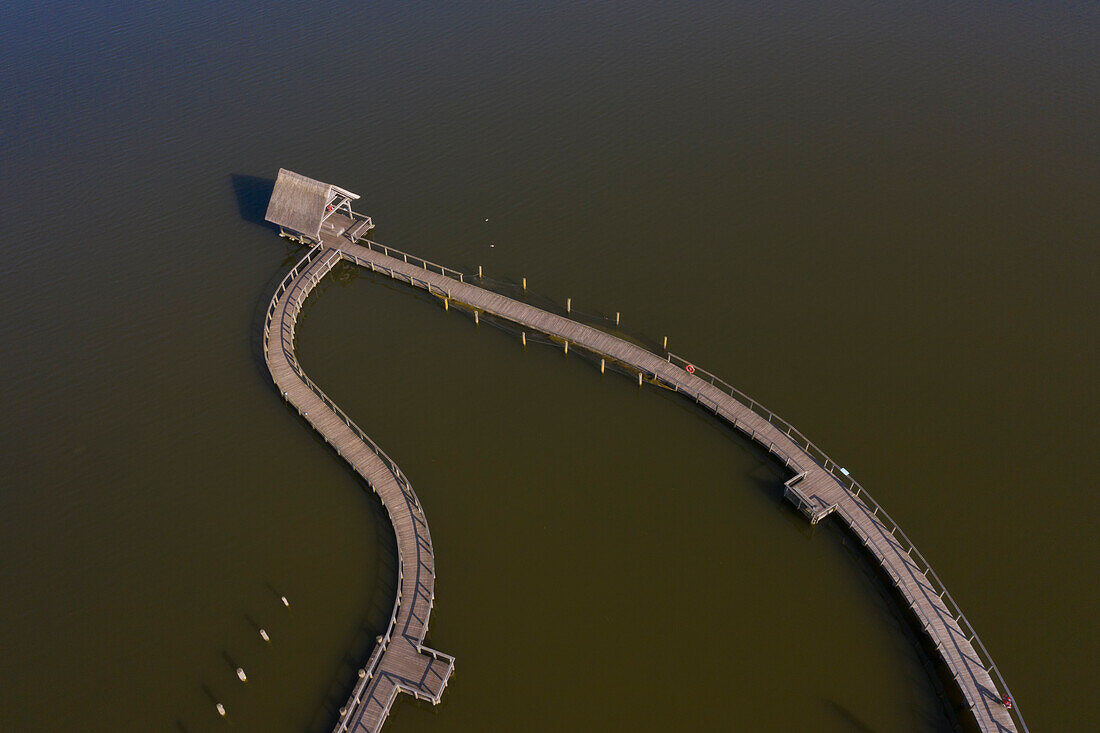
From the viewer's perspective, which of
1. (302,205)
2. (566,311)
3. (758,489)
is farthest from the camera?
(302,205)

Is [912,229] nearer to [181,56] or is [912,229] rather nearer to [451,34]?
[451,34]

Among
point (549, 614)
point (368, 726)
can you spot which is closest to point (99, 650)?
point (368, 726)

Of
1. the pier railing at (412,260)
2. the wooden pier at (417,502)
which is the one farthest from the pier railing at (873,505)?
the pier railing at (412,260)

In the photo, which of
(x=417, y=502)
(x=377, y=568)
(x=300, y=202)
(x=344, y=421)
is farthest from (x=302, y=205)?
(x=377, y=568)

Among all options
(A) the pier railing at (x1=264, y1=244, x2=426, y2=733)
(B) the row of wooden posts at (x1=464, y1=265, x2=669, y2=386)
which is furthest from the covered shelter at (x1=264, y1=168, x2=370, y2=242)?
(B) the row of wooden posts at (x1=464, y1=265, x2=669, y2=386)

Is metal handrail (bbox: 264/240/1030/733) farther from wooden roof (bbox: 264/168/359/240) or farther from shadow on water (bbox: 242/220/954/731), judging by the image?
wooden roof (bbox: 264/168/359/240)

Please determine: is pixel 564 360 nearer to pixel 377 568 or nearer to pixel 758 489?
pixel 758 489
